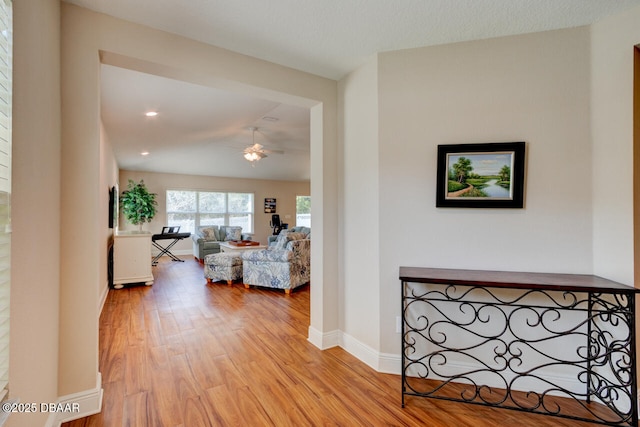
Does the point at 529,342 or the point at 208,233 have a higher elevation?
the point at 208,233

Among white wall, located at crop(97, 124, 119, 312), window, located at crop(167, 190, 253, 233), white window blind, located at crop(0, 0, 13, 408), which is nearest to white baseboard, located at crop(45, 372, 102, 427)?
white window blind, located at crop(0, 0, 13, 408)

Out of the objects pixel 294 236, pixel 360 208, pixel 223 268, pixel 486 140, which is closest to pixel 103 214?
pixel 223 268

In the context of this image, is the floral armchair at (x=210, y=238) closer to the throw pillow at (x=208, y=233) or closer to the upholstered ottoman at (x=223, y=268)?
the throw pillow at (x=208, y=233)

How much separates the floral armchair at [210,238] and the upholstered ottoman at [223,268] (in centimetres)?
225

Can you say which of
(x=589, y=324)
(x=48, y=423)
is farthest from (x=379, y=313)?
(x=48, y=423)

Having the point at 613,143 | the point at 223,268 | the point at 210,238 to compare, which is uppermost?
the point at 613,143

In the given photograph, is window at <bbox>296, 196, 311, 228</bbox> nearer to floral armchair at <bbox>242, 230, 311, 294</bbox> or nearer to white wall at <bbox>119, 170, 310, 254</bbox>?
white wall at <bbox>119, 170, 310, 254</bbox>

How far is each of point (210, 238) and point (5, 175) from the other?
694 cm

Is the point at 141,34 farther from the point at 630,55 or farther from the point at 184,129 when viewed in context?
the point at 630,55

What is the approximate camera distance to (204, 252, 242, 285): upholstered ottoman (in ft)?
16.9

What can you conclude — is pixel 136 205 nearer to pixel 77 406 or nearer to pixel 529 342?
pixel 77 406

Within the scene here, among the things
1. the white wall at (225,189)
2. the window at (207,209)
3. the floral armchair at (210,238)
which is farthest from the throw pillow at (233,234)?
the white wall at (225,189)

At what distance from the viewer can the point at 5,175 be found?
109cm

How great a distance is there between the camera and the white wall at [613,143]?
1.83 m
